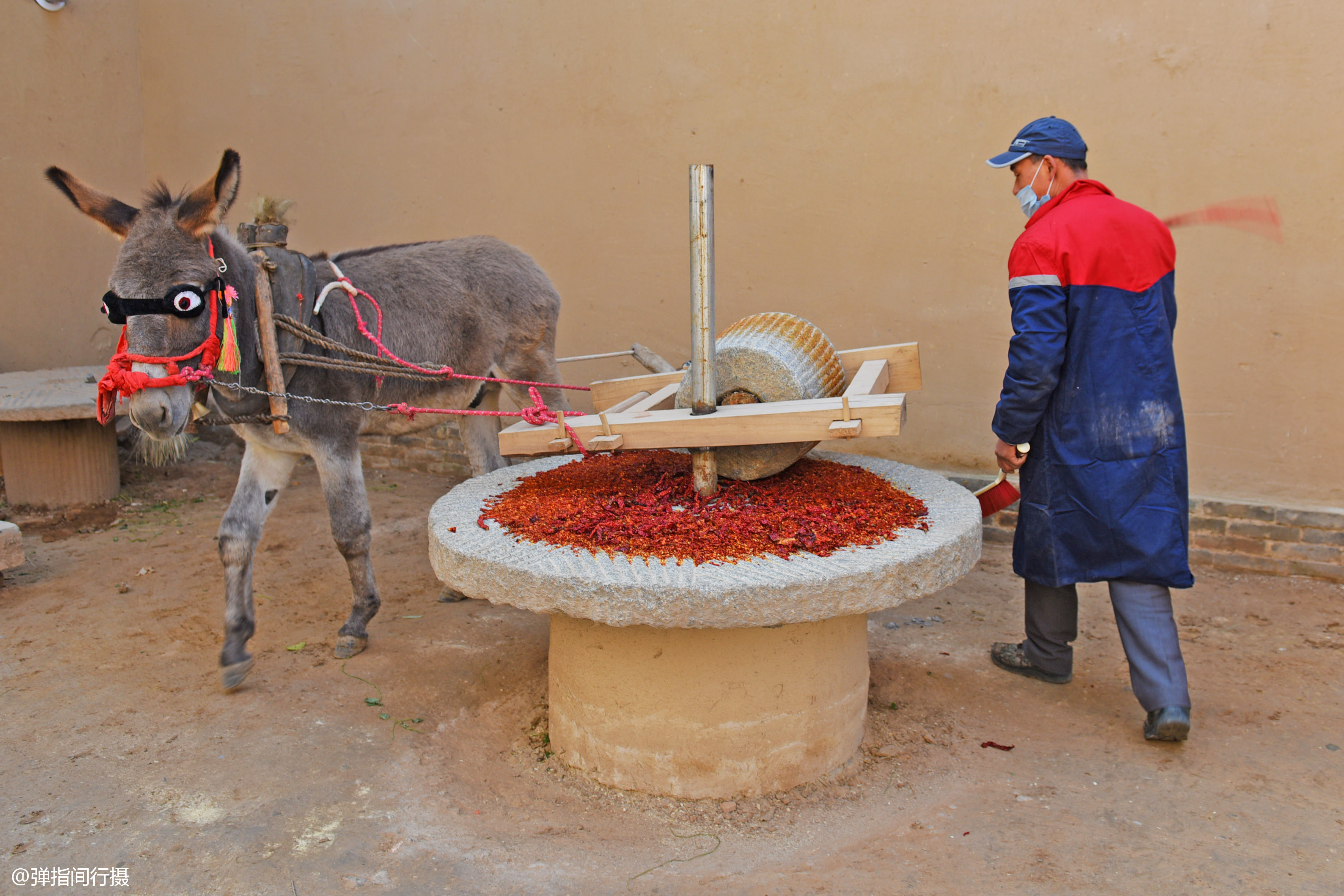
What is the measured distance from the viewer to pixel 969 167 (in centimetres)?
492

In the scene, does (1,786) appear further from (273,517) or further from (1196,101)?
(1196,101)

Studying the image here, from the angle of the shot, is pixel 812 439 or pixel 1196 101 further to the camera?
pixel 1196 101

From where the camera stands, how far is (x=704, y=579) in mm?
2412

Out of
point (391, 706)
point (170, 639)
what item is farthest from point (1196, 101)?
point (170, 639)

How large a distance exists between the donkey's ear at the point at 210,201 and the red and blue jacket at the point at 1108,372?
107 inches

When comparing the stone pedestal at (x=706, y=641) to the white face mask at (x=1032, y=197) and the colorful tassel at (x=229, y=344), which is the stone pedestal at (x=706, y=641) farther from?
the white face mask at (x=1032, y=197)

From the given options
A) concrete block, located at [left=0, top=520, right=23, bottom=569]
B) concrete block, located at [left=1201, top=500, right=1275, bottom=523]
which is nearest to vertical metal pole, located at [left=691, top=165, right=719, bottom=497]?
concrete block, located at [left=1201, top=500, right=1275, bottom=523]

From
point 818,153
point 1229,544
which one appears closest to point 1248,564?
point 1229,544

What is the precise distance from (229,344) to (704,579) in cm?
197

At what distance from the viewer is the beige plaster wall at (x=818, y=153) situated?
14.6ft

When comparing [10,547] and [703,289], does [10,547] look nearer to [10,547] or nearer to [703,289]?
[10,547]

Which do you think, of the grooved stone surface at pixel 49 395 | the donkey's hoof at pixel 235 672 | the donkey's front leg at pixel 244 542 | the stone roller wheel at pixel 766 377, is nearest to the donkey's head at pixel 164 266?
the donkey's front leg at pixel 244 542

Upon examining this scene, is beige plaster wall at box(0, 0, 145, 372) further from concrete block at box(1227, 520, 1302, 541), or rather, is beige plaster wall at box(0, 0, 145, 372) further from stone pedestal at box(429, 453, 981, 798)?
concrete block at box(1227, 520, 1302, 541)

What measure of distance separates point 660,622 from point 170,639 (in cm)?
291
